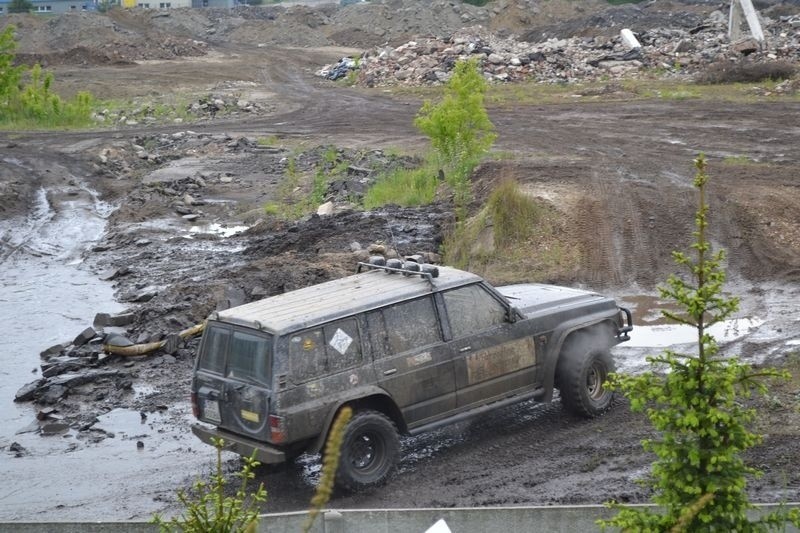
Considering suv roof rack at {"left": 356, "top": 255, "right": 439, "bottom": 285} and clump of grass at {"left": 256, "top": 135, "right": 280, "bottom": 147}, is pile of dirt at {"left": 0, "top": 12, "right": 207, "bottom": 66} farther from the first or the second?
suv roof rack at {"left": 356, "top": 255, "right": 439, "bottom": 285}

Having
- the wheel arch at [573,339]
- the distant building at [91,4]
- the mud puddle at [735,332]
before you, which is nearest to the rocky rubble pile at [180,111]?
the mud puddle at [735,332]

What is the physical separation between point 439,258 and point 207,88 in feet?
120

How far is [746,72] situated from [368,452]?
33.0 meters

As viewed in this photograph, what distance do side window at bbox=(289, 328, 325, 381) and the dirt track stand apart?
4.06 ft

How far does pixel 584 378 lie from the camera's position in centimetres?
1120

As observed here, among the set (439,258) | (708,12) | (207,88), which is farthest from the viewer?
(708,12)

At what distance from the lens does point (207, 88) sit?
53.4 meters

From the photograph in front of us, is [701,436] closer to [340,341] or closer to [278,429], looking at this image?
[278,429]

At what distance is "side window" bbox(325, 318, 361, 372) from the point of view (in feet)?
32.7

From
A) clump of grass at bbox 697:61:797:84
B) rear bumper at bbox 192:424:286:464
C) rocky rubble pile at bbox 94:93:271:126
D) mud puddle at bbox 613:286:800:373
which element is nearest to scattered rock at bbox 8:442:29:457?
rear bumper at bbox 192:424:286:464

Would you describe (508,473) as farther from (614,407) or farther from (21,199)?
(21,199)

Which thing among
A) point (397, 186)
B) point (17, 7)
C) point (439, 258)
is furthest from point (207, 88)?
point (17, 7)

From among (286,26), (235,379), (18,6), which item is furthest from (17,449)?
(18,6)

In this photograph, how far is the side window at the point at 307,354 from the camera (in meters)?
9.74
